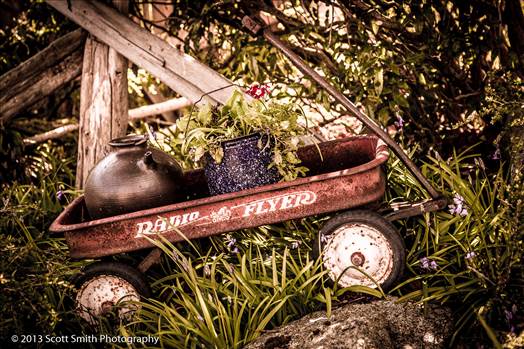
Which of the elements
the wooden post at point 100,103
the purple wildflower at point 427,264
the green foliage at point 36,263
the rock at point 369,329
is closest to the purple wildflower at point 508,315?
the rock at point 369,329

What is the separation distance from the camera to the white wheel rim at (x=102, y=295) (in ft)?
9.15

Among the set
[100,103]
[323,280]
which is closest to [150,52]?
[100,103]

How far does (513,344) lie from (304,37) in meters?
2.48

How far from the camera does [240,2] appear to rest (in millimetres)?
3742

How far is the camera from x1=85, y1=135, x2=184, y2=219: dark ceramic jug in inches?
110

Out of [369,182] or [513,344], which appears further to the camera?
[369,182]

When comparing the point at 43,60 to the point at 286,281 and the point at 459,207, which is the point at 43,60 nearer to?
the point at 286,281


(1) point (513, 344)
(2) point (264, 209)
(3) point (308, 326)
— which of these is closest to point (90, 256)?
(2) point (264, 209)

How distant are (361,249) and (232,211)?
0.64 metres

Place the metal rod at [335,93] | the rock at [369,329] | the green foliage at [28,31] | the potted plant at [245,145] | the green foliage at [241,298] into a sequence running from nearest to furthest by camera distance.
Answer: the rock at [369,329] → the green foliage at [241,298] → the metal rod at [335,93] → the potted plant at [245,145] → the green foliage at [28,31]

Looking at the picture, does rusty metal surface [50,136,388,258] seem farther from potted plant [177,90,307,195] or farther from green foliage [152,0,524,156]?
green foliage [152,0,524,156]

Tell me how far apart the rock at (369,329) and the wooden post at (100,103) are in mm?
2000

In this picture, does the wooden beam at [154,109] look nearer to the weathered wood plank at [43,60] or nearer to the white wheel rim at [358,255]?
the weathered wood plank at [43,60]

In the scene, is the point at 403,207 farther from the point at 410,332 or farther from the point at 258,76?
the point at 258,76
